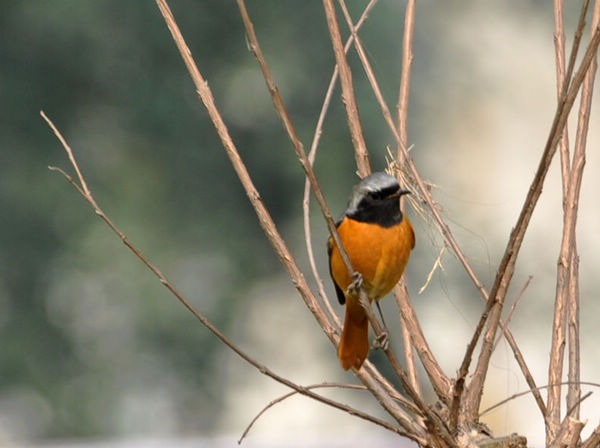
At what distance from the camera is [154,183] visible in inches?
569

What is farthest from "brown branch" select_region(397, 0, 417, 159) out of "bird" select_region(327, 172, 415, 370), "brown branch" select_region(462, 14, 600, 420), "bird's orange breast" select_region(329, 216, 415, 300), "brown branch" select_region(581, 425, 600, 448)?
"brown branch" select_region(581, 425, 600, 448)

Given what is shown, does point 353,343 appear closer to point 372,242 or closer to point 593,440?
point 372,242

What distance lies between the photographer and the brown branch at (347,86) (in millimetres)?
2623

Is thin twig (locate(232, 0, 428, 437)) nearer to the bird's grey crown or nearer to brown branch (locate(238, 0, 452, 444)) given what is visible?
brown branch (locate(238, 0, 452, 444))

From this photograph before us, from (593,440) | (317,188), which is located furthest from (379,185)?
(593,440)

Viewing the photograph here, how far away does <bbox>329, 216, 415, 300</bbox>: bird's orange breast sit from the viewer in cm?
338

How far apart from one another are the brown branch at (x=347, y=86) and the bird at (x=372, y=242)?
17 centimetres

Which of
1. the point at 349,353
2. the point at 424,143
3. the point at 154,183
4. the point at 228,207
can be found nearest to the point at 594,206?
the point at 424,143

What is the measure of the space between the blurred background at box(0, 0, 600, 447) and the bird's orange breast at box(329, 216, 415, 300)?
9.61m

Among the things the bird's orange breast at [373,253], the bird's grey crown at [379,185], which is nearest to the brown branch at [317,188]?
the bird's grey crown at [379,185]

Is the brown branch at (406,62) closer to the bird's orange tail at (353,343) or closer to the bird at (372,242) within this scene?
the bird at (372,242)

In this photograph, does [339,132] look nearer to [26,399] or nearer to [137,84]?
[137,84]

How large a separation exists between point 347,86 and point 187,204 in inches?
458

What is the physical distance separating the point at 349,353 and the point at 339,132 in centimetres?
1098
